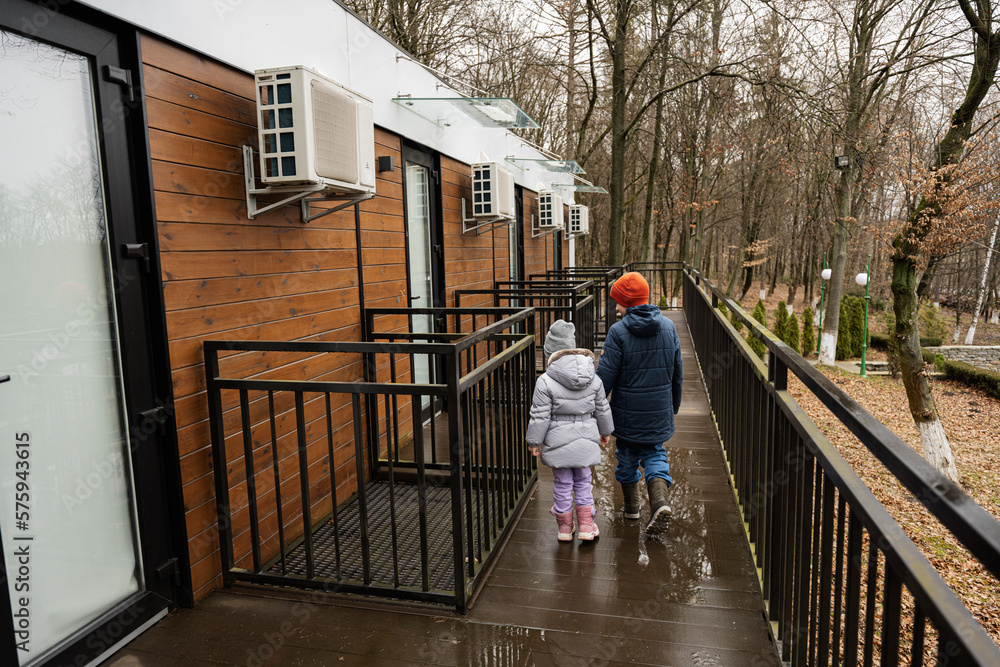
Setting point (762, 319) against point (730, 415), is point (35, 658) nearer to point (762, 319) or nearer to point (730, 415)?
point (730, 415)

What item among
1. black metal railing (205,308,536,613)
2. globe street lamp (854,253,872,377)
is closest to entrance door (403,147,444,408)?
black metal railing (205,308,536,613)

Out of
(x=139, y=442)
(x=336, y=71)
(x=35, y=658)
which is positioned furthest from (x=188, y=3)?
(x=35, y=658)

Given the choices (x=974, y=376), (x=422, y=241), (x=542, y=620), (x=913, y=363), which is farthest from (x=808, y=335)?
(x=542, y=620)

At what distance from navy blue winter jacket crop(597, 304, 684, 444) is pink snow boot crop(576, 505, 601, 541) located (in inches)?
18.5

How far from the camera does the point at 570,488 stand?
11.1ft

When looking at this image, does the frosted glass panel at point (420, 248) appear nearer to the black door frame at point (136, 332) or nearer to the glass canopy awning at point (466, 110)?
the glass canopy awning at point (466, 110)

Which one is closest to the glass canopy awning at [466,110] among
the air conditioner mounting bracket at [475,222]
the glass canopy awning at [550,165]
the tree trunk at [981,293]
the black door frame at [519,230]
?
the air conditioner mounting bracket at [475,222]

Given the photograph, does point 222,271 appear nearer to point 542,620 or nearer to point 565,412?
point 565,412

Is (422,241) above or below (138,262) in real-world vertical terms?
above

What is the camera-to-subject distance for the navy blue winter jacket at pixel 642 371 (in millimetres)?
3506

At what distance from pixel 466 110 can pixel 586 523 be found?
13.1 feet

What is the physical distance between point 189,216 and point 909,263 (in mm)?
11351

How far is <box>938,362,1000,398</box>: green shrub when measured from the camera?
18164 mm

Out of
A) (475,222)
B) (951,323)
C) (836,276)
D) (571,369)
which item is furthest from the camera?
(951,323)
